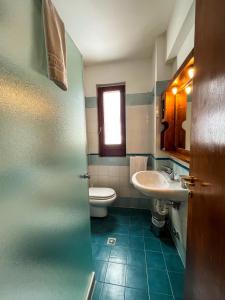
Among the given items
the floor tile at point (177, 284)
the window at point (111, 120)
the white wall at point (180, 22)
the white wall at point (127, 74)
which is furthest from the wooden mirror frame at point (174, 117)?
the floor tile at point (177, 284)

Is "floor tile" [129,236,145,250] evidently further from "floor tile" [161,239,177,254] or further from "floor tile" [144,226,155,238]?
"floor tile" [161,239,177,254]

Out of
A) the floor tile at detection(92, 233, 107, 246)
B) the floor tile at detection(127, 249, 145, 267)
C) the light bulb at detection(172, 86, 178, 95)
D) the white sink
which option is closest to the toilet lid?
the floor tile at detection(92, 233, 107, 246)

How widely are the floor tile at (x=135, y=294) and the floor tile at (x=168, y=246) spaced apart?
53cm

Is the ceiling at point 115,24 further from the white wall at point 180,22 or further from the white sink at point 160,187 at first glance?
the white sink at point 160,187

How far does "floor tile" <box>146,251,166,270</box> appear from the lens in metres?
1.47

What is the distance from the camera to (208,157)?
670 mm

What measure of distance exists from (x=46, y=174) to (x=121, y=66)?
2251mm

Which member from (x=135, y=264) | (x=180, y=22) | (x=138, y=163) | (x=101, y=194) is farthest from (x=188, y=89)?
(x=135, y=264)

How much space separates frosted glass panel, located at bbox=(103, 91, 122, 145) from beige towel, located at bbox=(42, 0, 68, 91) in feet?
5.90

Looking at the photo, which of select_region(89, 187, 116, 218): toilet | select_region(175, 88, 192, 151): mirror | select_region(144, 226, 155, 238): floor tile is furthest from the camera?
select_region(89, 187, 116, 218): toilet

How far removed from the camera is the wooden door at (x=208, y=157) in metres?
0.56

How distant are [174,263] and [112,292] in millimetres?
664

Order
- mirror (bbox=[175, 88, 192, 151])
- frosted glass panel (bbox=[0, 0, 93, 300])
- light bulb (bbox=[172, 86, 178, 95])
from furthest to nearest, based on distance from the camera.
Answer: light bulb (bbox=[172, 86, 178, 95]) < mirror (bbox=[175, 88, 192, 151]) < frosted glass panel (bbox=[0, 0, 93, 300])

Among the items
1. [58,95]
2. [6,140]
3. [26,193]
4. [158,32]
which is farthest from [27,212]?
[158,32]
